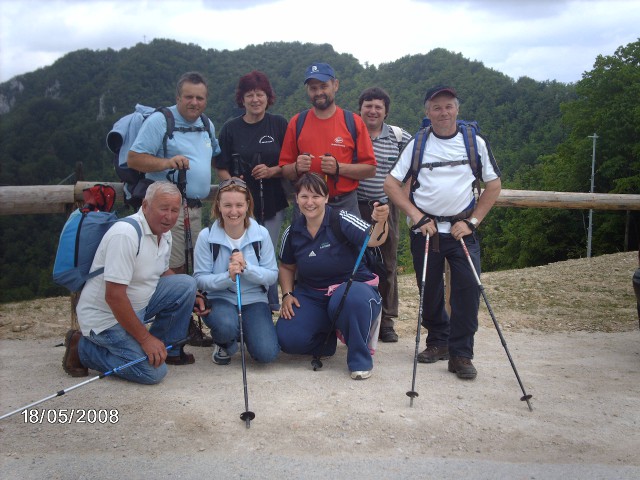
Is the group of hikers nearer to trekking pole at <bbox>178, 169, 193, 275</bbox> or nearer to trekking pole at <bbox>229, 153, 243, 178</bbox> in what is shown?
trekking pole at <bbox>178, 169, 193, 275</bbox>

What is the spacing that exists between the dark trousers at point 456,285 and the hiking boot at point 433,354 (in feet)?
0.42

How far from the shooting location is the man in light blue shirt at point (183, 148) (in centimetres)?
481

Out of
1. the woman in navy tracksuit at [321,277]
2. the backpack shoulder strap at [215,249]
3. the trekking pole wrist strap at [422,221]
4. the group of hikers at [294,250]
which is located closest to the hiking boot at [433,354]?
the group of hikers at [294,250]

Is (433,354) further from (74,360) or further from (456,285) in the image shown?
(74,360)

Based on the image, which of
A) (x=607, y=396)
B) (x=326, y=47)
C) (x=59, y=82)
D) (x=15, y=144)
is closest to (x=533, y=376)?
Answer: (x=607, y=396)

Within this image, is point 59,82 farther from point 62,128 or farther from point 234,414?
point 234,414

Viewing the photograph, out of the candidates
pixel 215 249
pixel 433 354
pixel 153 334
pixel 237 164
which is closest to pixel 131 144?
pixel 237 164

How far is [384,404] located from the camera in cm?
390

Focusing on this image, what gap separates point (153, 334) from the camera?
4.61 m

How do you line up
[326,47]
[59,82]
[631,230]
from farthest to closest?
[59,82], [326,47], [631,230]

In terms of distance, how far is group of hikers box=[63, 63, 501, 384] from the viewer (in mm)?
4156

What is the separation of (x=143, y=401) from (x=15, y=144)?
50761 millimetres

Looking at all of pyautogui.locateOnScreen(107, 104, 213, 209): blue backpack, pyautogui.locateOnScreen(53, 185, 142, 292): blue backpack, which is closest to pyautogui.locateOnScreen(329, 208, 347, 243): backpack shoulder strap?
pyautogui.locateOnScreen(107, 104, 213, 209): blue backpack

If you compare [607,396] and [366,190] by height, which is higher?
[366,190]
